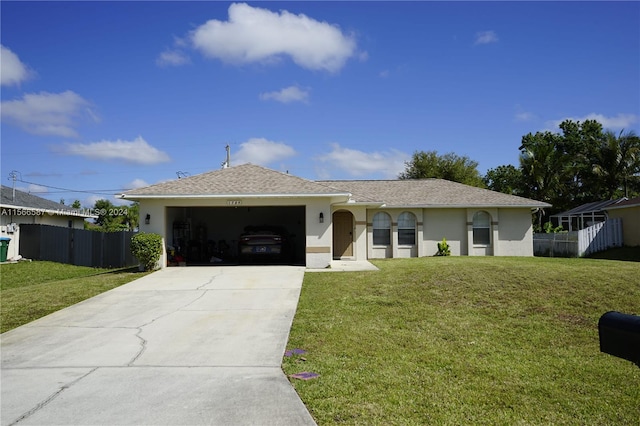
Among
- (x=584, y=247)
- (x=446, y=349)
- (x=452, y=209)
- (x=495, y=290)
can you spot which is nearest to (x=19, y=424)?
(x=446, y=349)

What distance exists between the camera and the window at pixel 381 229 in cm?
2169

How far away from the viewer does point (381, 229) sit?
21.8m

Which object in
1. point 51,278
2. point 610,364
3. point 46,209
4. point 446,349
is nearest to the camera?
point 610,364

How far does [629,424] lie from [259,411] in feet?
10.7

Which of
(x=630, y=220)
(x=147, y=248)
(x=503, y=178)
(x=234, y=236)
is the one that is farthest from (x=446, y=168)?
(x=147, y=248)

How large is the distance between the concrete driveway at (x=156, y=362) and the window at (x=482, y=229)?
13.5m

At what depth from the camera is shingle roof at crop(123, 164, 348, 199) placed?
600 inches

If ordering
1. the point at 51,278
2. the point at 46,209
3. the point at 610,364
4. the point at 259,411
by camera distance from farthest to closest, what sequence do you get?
1. the point at 46,209
2. the point at 51,278
3. the point at 610,364
4. the point at 259,411

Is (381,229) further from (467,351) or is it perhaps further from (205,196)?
(467,351)

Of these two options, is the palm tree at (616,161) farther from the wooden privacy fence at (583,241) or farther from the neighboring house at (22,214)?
the neighboring house at (22,214)

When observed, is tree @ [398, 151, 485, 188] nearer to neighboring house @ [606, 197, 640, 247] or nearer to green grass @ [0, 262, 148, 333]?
neighboring house @ [606, 197, 640, 247]

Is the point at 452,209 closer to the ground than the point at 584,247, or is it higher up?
higher up

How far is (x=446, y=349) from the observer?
6.38 metres

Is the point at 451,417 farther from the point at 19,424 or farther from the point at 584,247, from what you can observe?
the point at 584,247
